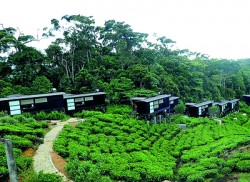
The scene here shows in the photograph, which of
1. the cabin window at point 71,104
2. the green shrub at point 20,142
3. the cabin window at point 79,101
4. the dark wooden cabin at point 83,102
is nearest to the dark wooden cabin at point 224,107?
the dark wooden cabin at point 83,102

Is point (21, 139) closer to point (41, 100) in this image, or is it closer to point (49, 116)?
point (49, 116)

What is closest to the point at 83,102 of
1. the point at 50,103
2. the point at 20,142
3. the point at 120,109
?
the point at 50,103

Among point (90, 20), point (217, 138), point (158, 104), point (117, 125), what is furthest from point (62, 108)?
point (90, 20)

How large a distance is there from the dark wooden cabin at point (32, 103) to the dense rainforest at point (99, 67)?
7960 millimetres

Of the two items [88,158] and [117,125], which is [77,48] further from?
[88,158]

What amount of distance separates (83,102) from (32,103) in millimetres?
7014

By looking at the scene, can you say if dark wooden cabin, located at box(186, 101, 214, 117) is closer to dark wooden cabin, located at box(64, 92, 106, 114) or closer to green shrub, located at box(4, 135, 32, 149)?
dark wooden cabin, located at box(64, 92, 106, 114)

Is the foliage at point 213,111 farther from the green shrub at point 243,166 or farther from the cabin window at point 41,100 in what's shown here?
the cabin window at point 41,100

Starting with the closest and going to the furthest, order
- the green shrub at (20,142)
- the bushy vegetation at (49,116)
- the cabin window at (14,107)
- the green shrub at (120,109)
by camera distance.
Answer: the green shrub at (20,142) → the cabin window at (14,107) → the bushy vegetation at (49,116) → the green shrub at (120,109)

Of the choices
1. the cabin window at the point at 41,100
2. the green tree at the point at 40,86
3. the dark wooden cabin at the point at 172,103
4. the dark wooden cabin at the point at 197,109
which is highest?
the green tree at the point at 40,86

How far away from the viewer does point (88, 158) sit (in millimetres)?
17406

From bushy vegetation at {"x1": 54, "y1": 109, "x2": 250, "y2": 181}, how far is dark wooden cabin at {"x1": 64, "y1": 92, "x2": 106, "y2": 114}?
2.74m

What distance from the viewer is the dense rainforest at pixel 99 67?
39.2 meters

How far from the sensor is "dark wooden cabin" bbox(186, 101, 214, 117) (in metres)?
45.2
